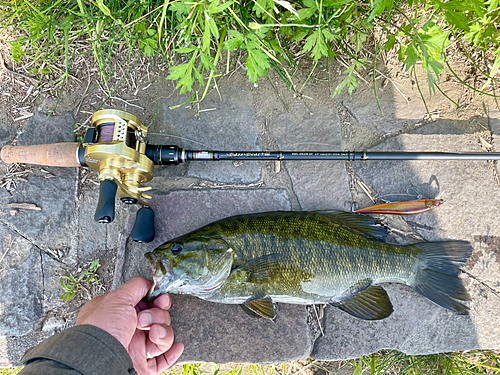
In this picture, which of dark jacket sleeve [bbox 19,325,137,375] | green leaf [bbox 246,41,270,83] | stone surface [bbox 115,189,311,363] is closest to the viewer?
dark jacket sleeve [bbox 19,325,137,375]

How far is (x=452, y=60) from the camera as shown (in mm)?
3527

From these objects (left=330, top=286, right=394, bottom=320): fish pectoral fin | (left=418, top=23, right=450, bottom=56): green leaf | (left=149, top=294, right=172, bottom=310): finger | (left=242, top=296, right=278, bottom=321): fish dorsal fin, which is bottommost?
(left=149, top=294, right=172, bottom=310): finger

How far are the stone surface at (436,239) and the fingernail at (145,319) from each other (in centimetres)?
153

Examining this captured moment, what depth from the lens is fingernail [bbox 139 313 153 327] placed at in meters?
2.78

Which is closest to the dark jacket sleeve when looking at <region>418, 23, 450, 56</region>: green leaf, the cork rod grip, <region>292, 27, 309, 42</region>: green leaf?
the cork rod grip

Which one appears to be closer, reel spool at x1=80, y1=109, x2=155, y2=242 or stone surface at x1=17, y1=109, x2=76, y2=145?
reel spool at x1=80, y1=109, x2=155, y2=242

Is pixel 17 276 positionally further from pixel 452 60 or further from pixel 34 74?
pixel 452 60

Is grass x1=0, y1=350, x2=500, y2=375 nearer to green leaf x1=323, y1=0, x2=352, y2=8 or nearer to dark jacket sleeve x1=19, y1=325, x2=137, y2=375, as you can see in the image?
dark jacket sleeve x1=19, y1=325, x2=137, y2=375

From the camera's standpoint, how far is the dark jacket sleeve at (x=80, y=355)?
7.09 feet

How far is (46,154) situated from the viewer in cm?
295

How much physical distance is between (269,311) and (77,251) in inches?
75.0

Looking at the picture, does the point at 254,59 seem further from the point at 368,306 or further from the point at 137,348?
the point at 137,348

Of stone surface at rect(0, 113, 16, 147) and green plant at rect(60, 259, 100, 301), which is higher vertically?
stone surface at rect(0, 113, 16, 147)

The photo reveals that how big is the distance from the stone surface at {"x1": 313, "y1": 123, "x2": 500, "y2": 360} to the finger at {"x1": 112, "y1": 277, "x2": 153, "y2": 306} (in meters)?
1.65
